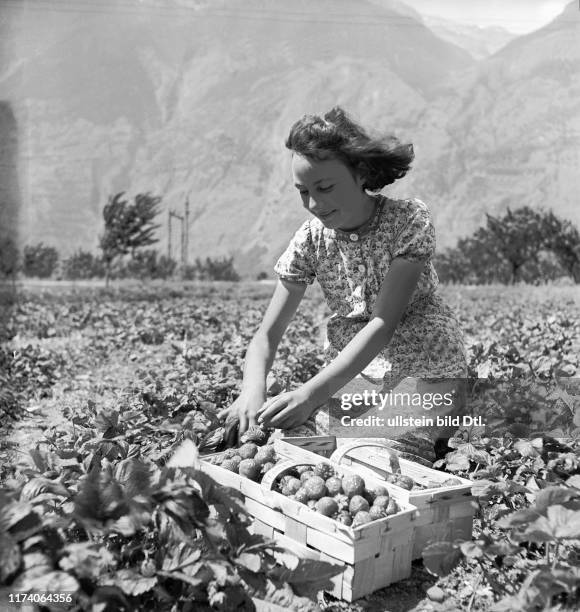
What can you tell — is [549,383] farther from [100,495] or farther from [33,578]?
[33,578]

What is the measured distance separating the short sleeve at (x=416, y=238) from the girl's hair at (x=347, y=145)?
220 millimetres

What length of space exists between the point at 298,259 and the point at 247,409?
2.73 ft

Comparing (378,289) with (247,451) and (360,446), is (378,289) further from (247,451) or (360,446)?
(247,451)

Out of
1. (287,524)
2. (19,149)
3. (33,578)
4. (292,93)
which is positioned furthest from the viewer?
(292,93)

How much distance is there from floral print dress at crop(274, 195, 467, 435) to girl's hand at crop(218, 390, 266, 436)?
0.46 meters

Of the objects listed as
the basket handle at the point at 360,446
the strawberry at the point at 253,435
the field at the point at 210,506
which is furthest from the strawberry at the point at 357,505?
the strawberry at the point at 253,435

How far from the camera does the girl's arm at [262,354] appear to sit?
2887mm

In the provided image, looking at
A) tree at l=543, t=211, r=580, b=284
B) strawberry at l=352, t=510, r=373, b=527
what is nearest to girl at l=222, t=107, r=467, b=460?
strawberry at l=352, t=510, r=373, b=527

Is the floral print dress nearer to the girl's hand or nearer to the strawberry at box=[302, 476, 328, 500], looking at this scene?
the girl's hand

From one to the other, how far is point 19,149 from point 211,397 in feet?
11.7

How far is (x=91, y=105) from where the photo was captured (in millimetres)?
199125

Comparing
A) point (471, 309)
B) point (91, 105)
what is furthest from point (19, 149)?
point (91, 105)

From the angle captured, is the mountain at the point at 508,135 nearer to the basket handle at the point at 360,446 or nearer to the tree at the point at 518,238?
the tree at the point at 518,238

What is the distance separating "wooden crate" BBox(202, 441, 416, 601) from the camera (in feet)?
6.99
